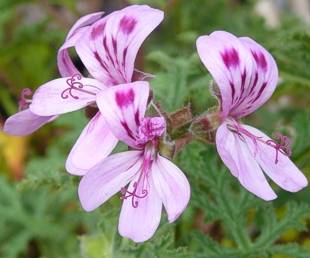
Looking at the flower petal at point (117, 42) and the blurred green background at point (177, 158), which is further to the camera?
the blurred green background at point (177, 158)

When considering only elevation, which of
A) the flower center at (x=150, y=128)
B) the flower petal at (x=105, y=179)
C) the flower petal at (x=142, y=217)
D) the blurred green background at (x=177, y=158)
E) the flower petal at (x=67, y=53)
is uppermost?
the flower petal at (x=67, y=53)

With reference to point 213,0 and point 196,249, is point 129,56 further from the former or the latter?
point 213,0

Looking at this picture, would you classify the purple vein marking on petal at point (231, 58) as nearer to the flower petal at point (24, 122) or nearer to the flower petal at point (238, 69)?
the flower petal at point (238, 69)

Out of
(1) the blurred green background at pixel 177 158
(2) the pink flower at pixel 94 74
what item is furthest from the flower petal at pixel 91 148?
(1) the blurred green background at pixel 177 158

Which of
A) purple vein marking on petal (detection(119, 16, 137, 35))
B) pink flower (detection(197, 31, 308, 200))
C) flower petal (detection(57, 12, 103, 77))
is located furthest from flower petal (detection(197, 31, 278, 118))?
flower petal (detection(57, 12, 103, 77))

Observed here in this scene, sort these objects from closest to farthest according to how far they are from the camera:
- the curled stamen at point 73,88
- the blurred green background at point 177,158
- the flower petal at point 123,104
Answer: the flower petal at point 123,104 → the curled stamen at point 73,88 → the blurred green background at point 177,158

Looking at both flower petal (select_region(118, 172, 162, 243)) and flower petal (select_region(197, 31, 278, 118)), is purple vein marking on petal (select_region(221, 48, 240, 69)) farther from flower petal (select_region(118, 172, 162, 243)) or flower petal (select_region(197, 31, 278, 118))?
flower petal (select_region(118, 172, 162, 243))
